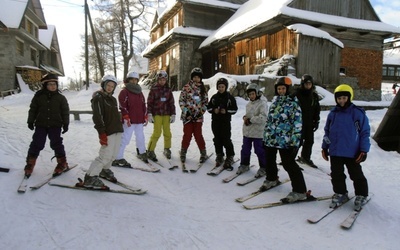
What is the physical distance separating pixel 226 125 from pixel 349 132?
2152mm

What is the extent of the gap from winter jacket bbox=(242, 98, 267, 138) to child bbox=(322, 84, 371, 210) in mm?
1114

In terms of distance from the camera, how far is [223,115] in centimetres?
519

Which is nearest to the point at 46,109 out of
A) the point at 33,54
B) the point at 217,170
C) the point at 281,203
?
the point at 217,170

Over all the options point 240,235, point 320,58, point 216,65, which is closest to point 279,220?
point 240,235

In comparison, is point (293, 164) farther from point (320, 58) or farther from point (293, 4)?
point (293, 4)

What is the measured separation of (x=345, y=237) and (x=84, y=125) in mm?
8101

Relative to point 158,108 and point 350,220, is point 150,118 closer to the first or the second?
point 158,108

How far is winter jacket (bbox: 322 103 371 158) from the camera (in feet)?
11.6

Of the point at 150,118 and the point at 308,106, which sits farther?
the point at 150,118

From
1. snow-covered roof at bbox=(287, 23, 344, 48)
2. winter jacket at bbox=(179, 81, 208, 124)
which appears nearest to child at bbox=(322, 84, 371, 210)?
winter jacket at bbox=(179, 81, 208, 124)

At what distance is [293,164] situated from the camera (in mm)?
3836

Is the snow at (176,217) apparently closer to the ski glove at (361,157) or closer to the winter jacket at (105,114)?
the ski glove at (361,157)

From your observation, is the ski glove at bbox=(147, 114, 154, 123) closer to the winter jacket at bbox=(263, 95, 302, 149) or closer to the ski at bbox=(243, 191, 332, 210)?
the winter jacket at bbox=(263, 95, 302, 149)

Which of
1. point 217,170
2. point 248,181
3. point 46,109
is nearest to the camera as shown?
point 46,109
